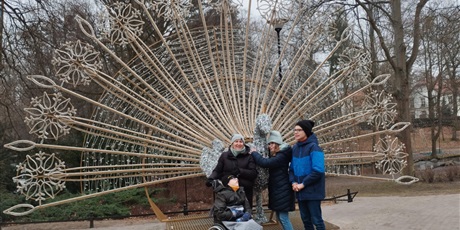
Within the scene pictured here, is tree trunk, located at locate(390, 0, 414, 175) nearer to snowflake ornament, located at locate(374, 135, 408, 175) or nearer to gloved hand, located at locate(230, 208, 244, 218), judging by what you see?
snowflake ornament, located at locate(374, 135, 408, 175)

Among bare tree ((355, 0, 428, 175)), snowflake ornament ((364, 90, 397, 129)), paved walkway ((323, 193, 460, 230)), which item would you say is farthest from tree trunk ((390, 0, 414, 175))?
snowflake ornament ((364, 90, 397, 129))

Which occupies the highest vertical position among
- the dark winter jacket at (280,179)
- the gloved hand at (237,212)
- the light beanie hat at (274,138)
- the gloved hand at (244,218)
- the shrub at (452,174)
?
the light beanie hat at (274,138)

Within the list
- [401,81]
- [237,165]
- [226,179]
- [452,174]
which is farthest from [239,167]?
[452,174]

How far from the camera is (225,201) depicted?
5020mm

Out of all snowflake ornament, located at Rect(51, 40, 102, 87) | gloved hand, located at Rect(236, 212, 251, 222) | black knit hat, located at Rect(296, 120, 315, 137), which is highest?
snowflake ornament, located at Rect(51, 40, 102, 87)

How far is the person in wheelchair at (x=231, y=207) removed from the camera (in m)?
4.96

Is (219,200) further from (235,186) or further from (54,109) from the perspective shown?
(54,109)

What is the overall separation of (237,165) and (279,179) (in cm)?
60

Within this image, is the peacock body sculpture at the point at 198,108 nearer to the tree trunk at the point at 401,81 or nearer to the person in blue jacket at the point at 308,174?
the person in blue jacket at the point at 308,174

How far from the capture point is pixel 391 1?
17.2 metres

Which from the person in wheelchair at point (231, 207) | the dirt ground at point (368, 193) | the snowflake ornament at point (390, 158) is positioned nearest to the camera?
the person in wheelchair at point (231, 207)

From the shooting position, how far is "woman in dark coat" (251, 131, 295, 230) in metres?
5.35

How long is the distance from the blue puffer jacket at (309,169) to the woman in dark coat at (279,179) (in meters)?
0.16

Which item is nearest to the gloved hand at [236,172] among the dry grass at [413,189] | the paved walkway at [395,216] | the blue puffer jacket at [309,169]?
the blue puffer jacket at [309,169]
